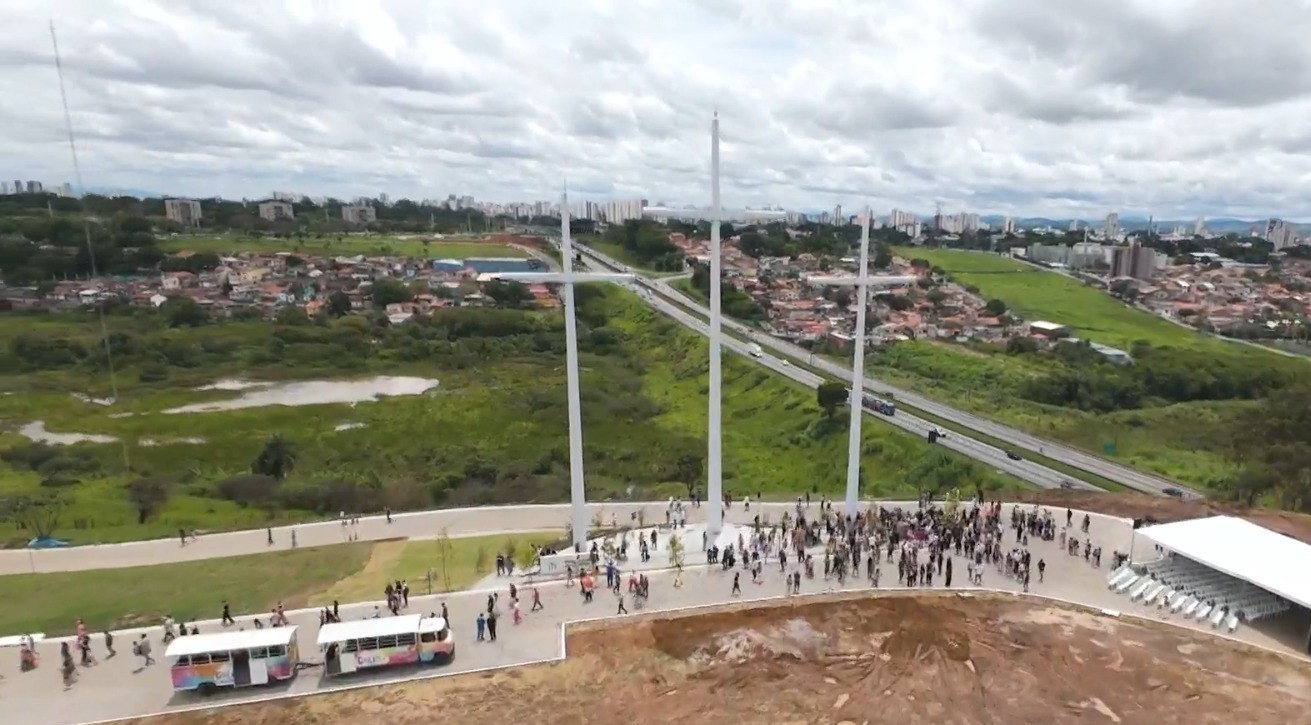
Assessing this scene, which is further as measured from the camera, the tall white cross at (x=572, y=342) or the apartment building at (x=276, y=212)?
the apartment building at (x=276, y=212)

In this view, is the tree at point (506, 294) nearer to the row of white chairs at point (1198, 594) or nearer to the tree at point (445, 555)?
the tree at point (445, 555)

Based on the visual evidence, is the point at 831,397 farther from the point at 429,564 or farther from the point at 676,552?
the point at 429,564

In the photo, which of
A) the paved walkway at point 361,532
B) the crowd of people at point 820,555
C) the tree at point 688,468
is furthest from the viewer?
the tree at point 688,468

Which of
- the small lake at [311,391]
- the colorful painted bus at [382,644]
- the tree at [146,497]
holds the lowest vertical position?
the small lake at [311,391]

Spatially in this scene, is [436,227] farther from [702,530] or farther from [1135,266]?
[702,530]

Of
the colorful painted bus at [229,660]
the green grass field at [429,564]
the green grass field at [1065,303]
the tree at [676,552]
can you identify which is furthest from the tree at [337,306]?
the green grass field at [1065,303]

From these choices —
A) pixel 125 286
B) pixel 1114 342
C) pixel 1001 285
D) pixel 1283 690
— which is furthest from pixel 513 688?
pixel 1001 285
